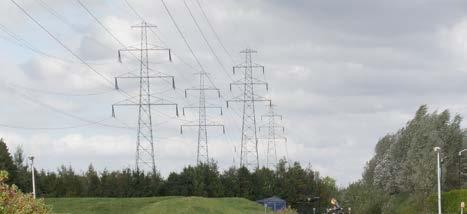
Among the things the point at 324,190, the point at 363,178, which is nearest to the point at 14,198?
the point at 363,178

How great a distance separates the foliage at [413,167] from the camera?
319 feet

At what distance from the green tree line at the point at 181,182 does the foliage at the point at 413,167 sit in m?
9.88

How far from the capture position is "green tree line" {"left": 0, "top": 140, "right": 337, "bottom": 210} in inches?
4035

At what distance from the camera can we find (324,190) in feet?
426

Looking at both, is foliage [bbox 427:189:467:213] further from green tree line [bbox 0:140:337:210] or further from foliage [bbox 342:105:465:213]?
green tree line [bbox 0:140:337:210]

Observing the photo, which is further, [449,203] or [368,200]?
[368,200]

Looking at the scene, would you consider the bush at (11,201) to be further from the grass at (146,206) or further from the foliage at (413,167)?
the foliage at (413,167)

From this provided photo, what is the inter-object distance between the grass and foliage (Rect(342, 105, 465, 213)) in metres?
22.9

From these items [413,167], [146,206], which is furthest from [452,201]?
[146,206]

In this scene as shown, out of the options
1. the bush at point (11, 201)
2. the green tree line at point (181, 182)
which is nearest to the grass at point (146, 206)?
the green tree line at point (181, 182)

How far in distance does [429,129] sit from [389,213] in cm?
1230

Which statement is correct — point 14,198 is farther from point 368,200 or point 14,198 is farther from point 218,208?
point 368,200

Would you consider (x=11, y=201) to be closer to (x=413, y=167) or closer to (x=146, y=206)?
(x=146, y=206)

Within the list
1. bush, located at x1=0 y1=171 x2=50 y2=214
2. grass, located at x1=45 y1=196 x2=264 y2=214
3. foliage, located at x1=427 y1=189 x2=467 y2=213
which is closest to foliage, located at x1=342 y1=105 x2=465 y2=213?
foliage, located at x1=427 y1=189 x2=467 y2=213
